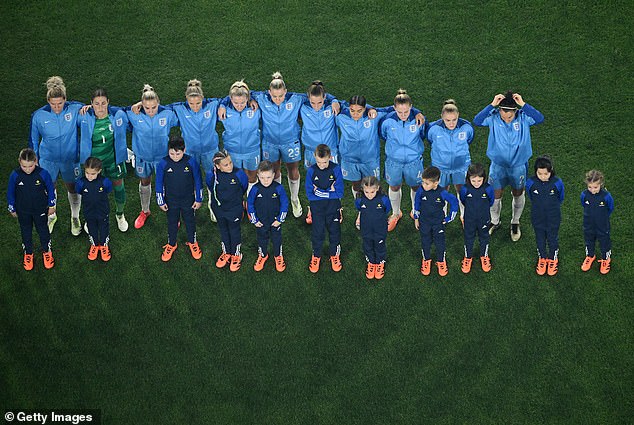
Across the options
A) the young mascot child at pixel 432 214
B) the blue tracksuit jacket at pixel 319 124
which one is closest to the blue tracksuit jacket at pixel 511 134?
the young mascot child at pixel 432 214

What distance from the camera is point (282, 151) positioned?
1505cm

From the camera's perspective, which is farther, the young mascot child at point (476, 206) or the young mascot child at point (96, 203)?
the young mascot child at point (96, 203)

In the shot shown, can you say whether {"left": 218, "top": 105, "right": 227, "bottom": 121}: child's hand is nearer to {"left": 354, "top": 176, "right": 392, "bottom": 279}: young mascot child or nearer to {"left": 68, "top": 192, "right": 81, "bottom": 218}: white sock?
{"left": 354, "top": 176, "right": 392, "bottom": 279}: young mascot child

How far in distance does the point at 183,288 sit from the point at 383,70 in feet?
17.8

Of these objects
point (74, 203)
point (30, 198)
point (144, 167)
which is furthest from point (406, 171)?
point (30, 198)

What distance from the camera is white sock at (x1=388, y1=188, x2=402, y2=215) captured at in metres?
15.0

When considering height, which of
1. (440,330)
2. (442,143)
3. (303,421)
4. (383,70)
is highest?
(383,70)

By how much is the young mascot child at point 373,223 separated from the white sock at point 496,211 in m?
1.65

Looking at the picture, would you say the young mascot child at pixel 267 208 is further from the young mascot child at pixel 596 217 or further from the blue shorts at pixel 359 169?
the young mascot child at pixel 596 217

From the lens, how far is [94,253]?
14.6 meters

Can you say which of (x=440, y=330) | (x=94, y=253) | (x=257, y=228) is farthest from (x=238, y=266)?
(x=440, y=330)

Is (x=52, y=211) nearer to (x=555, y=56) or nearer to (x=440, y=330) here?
(x=440, y=330)

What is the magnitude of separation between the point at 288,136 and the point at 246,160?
65cm
